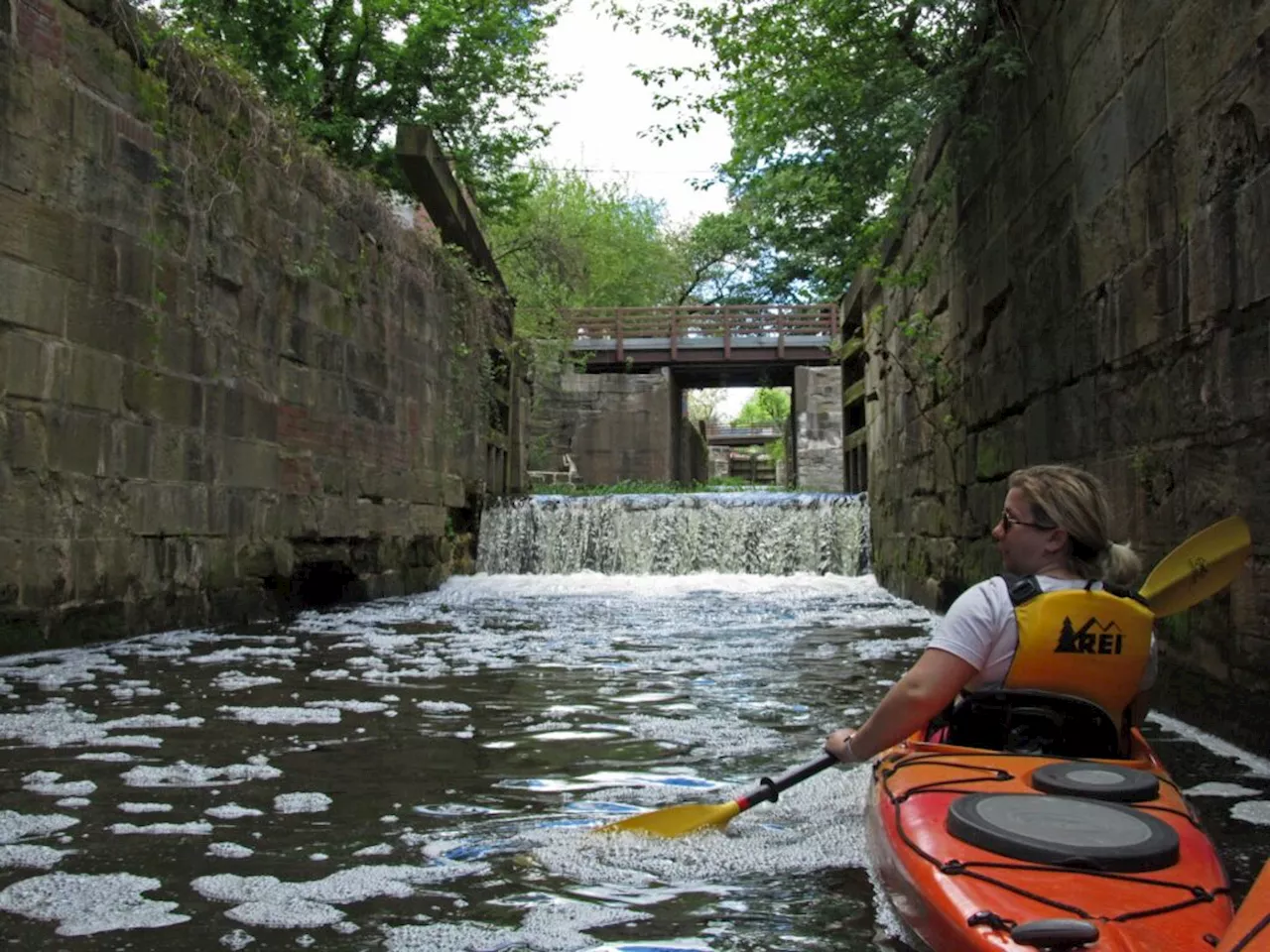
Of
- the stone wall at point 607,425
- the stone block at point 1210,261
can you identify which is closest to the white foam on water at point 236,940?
the stone block at point 1210,261

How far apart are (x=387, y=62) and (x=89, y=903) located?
15.0 m

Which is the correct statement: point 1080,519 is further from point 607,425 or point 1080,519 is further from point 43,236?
point 607,425

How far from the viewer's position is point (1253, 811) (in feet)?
10.7

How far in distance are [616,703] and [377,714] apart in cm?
107

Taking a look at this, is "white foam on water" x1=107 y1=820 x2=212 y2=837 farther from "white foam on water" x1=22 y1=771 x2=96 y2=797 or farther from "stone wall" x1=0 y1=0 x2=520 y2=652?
"stone wall" x1=0 y1=0 x2=520 y2=652

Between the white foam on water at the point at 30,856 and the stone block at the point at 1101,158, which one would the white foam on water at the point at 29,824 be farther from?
the stone block at the point at 1101,158

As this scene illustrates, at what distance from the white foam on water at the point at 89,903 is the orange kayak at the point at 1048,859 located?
1.51m

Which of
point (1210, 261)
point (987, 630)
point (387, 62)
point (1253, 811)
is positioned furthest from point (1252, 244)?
point (387, 62)

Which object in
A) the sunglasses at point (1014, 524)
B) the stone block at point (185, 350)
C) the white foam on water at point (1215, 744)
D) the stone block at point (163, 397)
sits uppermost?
the stone block at point (185, 350)

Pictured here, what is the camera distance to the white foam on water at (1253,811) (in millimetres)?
3178

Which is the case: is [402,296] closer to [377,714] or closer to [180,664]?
[180,664]

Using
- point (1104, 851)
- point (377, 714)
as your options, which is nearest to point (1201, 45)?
point (1104, 851)

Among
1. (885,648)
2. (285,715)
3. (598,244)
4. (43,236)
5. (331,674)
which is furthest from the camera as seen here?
(598,244)

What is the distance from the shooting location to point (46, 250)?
638 centimetres
